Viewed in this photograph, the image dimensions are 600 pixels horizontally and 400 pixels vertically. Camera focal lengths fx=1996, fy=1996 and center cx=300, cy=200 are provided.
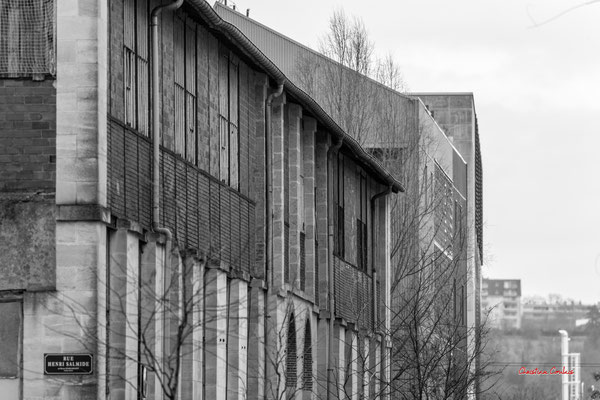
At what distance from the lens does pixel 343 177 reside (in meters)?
50.2

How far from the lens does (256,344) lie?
37688 millimetres

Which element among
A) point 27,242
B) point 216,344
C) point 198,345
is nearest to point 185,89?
point 198,345

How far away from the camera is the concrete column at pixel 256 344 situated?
1474 inches

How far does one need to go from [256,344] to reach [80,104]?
11426 millimetres

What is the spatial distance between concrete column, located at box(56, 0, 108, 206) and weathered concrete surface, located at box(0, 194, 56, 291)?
0.39 m

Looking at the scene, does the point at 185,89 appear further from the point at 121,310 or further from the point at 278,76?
the point at 121,310

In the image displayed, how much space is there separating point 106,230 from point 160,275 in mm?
2261

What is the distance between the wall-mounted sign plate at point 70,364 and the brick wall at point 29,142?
2.35 meters

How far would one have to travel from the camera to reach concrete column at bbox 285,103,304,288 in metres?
42.5

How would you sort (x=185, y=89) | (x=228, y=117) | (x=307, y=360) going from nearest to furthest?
(x=185, y=89) < (x=228, y=117) < (x=307, y=360)

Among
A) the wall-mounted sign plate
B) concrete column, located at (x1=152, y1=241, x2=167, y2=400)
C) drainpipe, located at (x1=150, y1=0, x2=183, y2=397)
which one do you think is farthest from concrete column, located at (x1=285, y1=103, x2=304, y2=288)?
the wall-mounted sign plate

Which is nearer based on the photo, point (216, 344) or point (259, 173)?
point (216, 344)

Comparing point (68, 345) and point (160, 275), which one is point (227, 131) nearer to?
point (160, 275)

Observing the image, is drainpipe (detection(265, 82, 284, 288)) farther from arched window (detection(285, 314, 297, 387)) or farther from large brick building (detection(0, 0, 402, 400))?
arched window (detection(285, 314, 297, 387))
